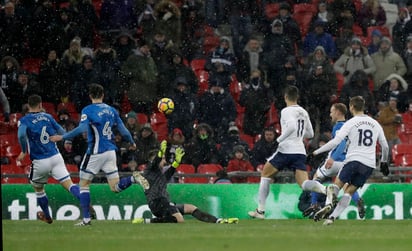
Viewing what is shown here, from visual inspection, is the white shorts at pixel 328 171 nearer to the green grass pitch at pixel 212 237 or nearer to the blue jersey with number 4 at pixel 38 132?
the green grass pitch at pixel 212 237

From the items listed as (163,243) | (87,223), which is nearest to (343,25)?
(87,223)

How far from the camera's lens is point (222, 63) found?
24141mm

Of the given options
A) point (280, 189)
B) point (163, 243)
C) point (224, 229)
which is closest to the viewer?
point (163, 243)

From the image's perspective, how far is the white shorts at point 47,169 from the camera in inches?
688

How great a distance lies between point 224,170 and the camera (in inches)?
845

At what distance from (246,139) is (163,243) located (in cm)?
1116

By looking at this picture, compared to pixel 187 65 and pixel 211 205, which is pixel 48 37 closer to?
pixel 187 65

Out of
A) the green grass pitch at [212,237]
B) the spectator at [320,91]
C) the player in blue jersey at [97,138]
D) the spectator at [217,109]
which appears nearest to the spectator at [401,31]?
the spectator at [320,91]

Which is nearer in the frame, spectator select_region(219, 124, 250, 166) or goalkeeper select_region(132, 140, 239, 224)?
goalkeeper select_region(132, 140, 239, 224)

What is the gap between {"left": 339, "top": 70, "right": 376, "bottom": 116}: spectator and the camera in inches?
947

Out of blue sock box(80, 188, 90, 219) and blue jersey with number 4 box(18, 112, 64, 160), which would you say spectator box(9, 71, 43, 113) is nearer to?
blue jersey with number 4 box(18, 112, 64, 160)

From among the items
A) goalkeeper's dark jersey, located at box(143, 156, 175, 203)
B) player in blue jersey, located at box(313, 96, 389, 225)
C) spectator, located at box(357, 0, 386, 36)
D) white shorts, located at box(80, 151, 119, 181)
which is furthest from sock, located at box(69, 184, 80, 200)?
spectator, located at box(357, 0, 386, 36)

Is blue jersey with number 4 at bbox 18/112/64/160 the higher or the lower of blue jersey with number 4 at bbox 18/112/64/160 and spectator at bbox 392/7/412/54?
the lower

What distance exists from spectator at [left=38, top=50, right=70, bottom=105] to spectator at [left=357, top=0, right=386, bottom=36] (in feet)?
23.0
